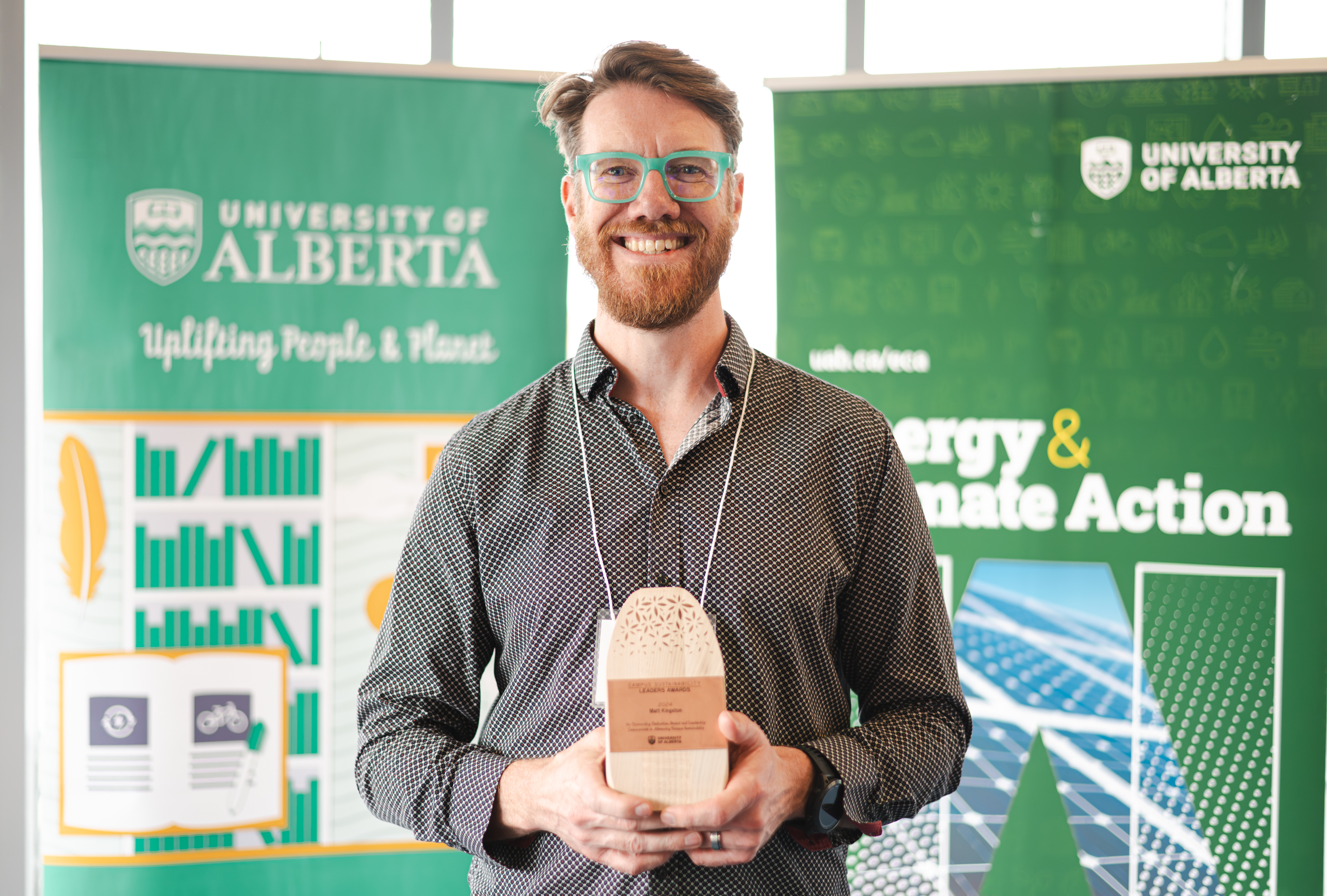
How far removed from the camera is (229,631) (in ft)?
8.23

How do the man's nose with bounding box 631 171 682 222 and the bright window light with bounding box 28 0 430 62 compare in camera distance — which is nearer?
the man's nose with bounding box 631 171 682 222

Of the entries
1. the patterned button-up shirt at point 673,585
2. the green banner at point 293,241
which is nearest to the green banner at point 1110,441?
the green banner at point 293,241

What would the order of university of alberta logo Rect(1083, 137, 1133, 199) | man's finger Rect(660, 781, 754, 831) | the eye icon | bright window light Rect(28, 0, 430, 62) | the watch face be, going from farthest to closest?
bright window light Rect(28, 0, 430, 62) < university of alberta logo Rect(1083, 137, 1133, 199) < the eye icon < the watch face < man's finger Rect(660, 781, 754, 831)

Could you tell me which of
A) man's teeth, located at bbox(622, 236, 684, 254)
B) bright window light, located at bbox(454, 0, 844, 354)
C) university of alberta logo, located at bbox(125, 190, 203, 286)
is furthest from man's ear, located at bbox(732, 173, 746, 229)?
university of alberta logo, located at bbox(125, 190, 203, 286)

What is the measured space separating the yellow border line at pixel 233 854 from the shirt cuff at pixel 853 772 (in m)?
1.65

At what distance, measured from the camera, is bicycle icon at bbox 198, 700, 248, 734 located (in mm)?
2492

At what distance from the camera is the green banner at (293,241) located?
2477 mm

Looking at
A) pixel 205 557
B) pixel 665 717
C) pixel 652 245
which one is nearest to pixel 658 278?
pixel 652 245

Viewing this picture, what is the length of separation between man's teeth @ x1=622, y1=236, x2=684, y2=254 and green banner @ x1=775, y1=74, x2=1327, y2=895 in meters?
1.44

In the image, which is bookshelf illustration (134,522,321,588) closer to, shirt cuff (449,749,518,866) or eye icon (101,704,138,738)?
eye icon (101,704,138,738)

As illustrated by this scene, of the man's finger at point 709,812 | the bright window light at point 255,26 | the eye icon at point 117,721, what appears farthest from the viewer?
the bright window light at point 255,26

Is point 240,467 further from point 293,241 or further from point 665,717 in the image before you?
point 665,717

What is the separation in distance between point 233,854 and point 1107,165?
2892 millimetres

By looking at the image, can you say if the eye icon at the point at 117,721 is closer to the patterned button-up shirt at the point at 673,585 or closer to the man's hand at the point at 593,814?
the patterned button-up shirt at the point at 673,585
